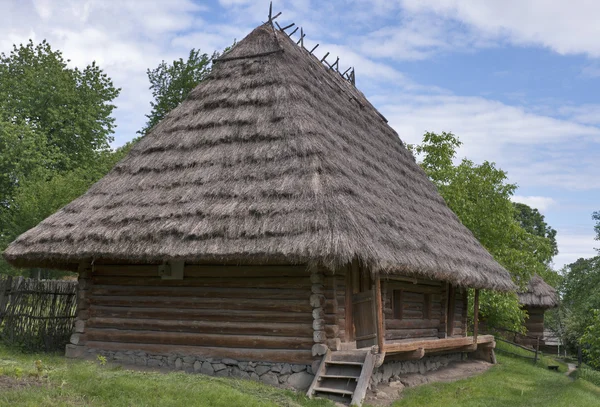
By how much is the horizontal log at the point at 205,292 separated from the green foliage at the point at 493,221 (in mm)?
11247

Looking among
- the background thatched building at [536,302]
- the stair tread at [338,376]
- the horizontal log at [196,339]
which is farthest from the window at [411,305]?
the background thatched building at [536,302]

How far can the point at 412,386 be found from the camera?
1306 cm

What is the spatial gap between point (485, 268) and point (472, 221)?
18.7 ft

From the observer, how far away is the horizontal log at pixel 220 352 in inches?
442

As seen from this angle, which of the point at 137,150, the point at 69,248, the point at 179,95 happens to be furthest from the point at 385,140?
the point at 179,95

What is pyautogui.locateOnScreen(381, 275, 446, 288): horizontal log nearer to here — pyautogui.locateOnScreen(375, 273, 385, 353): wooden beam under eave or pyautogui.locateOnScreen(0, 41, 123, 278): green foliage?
pyautogui.locateOnScreen(375, 273, 385, 353): wooden beam under eave

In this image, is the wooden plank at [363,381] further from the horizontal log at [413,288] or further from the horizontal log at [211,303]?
the horizontal log at [413,288]

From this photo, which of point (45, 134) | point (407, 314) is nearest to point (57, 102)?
point (45, 134)

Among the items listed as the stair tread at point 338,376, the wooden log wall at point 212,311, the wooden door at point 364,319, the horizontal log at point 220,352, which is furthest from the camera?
the wooden door at point 364,319

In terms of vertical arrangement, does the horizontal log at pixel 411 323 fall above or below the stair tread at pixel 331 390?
above

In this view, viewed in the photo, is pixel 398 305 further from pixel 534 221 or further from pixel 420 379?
pixel 534 221

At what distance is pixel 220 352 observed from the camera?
39.0ft

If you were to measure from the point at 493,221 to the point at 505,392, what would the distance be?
9.20 metres

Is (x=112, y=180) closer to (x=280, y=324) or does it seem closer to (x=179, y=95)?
(x=280, y=324)
